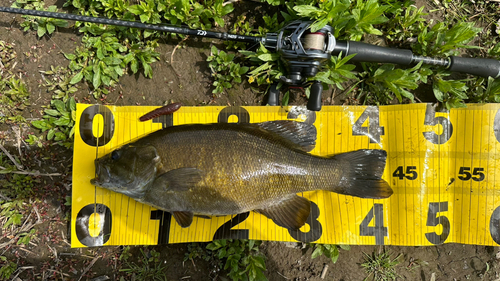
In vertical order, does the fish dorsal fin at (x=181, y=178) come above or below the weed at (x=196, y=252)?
above

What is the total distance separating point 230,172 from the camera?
269 cm

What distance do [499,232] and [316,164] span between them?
2263 millimetres

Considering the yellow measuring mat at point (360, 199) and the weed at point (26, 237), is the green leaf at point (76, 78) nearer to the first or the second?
the yellow measuring mat at point (360, 199)

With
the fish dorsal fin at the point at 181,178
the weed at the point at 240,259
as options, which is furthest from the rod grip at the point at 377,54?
the weed at the point at 240,259

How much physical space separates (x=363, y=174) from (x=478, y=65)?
68.9 inches

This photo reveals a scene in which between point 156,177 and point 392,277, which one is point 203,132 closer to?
point 156,177

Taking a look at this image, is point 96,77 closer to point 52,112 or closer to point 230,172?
point 52,112

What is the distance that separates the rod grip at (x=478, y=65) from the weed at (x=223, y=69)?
234 cm

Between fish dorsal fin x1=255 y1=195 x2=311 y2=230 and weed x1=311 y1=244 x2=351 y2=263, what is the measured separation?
60 centimetres

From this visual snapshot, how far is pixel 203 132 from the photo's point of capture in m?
2.78

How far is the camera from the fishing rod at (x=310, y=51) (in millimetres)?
2758

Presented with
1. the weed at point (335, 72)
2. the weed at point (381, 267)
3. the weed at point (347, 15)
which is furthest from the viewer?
the weed at point (381, 267)

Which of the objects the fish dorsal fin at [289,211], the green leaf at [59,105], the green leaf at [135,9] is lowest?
the fish dorsal fin at [289,211]

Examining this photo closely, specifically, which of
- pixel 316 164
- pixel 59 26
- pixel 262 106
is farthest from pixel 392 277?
pixel 59 26
